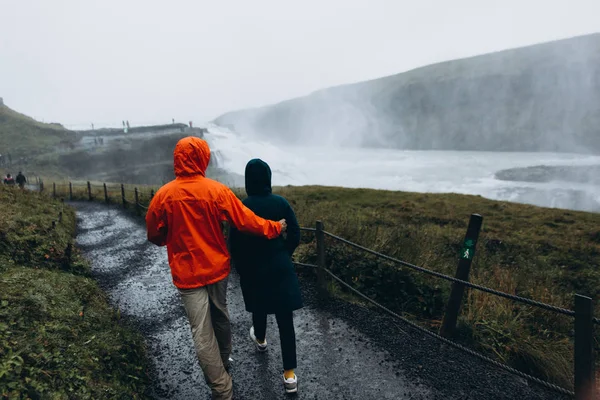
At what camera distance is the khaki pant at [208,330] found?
114 inches

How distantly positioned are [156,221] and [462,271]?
3459mm

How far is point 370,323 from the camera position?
4.75 meters

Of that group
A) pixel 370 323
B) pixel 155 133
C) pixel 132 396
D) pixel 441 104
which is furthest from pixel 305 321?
pixel 441 104

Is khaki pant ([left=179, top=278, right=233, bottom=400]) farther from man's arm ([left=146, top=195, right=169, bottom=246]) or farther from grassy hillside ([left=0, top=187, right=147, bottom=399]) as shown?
grassy hillside ([left=0, top=187, right=147, bottom=399])

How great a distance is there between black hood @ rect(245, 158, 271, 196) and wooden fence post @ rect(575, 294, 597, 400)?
261cm

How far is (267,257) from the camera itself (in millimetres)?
3143

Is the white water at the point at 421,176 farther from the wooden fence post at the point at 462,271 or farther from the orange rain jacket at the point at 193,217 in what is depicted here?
the orange rain jacket at the point at 193,217

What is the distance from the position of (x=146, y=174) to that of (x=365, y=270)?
48.0 meters

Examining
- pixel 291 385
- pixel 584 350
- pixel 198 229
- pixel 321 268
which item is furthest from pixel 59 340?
pixel 584 350

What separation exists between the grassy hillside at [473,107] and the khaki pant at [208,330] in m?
88.8

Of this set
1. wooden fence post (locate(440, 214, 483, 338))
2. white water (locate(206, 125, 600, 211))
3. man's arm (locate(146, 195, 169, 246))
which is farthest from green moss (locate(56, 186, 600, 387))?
white water (locate(206, 125, 600, 211))

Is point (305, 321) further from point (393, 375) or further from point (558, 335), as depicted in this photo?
point (558, 335)

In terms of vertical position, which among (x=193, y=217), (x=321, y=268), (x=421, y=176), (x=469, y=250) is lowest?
(x=421, y=176)

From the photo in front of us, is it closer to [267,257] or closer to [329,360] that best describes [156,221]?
[267,257]
